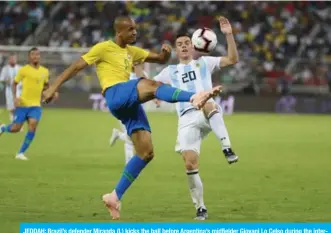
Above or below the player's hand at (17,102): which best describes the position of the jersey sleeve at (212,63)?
below

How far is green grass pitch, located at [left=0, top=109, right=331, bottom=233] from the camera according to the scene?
1109cm

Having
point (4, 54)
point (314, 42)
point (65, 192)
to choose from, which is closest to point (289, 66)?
point (314, 42)

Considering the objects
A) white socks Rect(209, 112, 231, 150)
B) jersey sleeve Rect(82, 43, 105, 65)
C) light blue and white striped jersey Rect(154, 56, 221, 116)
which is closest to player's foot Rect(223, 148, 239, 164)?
white socks Rect(209, 112, 231, 150)

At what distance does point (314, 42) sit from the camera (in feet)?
128

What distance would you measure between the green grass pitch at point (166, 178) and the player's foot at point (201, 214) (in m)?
0.10

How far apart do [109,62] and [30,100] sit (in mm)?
8308

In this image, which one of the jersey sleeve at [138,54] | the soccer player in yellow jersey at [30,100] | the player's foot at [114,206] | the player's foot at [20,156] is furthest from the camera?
the soccer player in yellow jersey at [30,100]

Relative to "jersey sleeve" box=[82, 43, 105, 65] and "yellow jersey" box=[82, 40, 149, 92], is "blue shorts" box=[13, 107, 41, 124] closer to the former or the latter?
"yellow jersey" box=[82, 40, 149, 92]

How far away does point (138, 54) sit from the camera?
442 inches

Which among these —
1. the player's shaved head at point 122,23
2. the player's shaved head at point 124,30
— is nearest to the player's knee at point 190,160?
the player's shaved head at point 124,30

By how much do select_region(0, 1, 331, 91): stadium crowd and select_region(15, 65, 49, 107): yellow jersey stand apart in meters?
19.4

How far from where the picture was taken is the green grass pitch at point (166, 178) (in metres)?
11.1

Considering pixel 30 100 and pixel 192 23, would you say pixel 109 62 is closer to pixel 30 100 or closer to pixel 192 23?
pixel 30 100

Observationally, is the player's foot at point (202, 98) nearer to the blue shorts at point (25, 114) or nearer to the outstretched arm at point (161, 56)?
the outstretched arm at point (161, 56)
